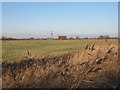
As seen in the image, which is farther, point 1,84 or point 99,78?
point 99,78

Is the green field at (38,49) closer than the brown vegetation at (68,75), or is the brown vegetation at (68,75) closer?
the brown vegetation at (68,75)

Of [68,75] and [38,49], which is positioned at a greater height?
[38,49]

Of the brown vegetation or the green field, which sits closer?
the brown vegetation

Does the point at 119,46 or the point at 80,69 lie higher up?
the point at 119,46

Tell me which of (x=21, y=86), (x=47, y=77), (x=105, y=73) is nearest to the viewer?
(x=21, y=86)

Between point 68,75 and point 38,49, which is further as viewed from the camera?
point 38,49

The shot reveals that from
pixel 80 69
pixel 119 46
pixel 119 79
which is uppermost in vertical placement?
→ pixel 119 46

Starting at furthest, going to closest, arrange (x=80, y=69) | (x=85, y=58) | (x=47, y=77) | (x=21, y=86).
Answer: (x=85, y=58)
(x=80, y=69)
(x=47, y=77)
(x=21, y=86)

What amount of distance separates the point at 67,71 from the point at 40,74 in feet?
2.59

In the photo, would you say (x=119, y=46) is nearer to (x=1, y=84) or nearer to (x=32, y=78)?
(x=32, y=78)

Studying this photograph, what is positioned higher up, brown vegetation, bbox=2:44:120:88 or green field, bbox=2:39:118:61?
green field, bbox=2:39:118:61

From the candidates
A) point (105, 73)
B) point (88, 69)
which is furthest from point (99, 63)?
point (88, 69)

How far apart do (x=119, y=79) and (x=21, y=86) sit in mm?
2664

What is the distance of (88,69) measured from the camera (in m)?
4.20
